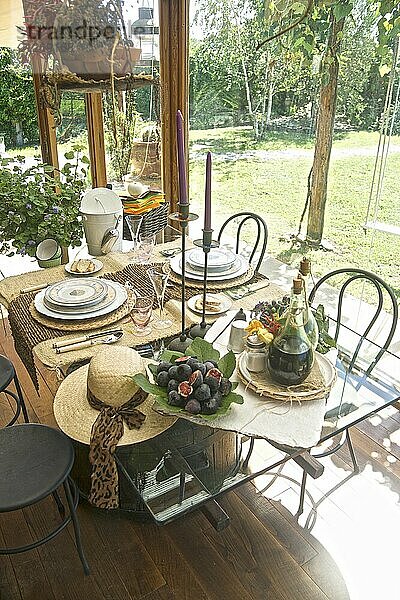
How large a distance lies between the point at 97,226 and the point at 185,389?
1348 mm

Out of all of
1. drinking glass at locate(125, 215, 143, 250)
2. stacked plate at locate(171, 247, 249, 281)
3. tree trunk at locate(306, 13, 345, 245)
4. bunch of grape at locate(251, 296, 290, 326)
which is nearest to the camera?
bunch of grape at locate(251, 296, 290, 326)

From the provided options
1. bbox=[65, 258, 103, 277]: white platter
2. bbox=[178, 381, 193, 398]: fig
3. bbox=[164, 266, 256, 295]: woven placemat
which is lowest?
bbox=[164, 266, 256, 295]: woven placemat

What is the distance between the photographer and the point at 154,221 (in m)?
2.94

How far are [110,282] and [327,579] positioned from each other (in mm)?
1367

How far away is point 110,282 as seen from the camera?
7.07 feet

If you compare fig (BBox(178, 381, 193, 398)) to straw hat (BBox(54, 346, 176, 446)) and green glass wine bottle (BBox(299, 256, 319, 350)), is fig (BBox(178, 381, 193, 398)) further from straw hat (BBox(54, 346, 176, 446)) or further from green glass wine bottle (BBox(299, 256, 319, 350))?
green glass wine bottle (BBox(299, 256, 319, 350))

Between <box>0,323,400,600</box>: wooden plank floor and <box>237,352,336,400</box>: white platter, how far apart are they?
222mm

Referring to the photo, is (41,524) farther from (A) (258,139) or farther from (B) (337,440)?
(A) (258,139)

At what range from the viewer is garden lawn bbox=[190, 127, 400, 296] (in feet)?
8.70

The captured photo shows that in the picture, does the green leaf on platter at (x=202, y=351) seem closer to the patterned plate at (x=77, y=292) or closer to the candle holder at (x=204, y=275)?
the candle holder at (x=204, y=275)

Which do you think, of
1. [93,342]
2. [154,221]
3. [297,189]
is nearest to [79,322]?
[93,342]

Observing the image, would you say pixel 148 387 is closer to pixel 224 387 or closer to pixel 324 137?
pixel 224 387

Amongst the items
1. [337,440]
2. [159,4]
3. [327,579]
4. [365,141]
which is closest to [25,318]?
[337,440]

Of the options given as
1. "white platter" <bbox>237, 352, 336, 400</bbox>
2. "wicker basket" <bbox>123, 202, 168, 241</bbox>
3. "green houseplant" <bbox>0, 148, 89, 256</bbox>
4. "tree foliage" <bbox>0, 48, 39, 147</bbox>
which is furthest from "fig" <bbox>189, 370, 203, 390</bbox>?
"tree foliage" <bbox>0, 48, 39, 147</bbox>
